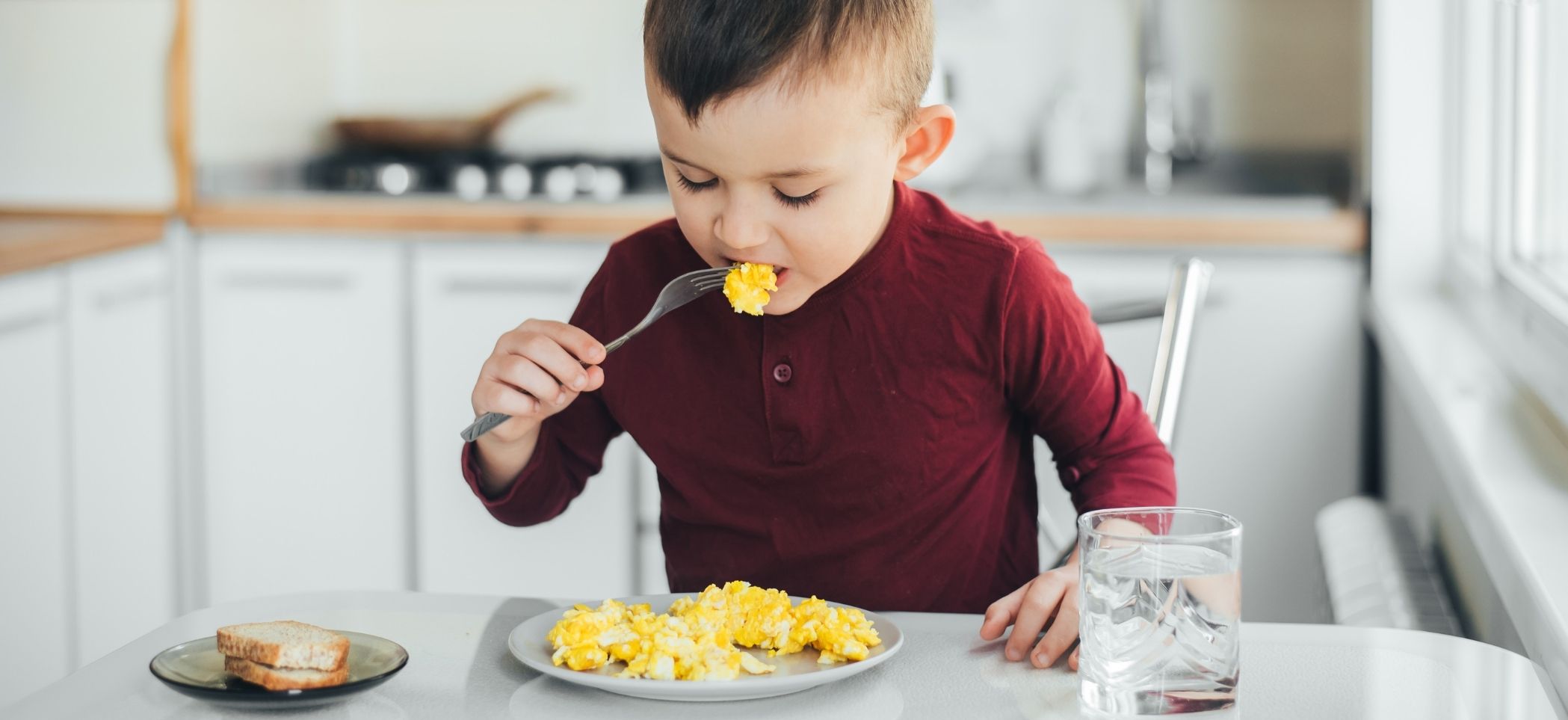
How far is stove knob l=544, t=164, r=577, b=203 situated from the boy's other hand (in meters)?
1.82

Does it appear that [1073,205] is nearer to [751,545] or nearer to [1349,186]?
[1349,186]

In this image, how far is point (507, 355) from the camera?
93 cm

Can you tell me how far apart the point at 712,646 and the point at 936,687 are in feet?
0.36

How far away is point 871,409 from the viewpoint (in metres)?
1.14

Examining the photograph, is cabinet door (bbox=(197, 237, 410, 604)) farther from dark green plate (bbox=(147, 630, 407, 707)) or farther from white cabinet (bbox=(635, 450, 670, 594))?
dark green plate (bbox=(147, 630, 407, 707))

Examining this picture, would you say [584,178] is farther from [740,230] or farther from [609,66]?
[740,230]

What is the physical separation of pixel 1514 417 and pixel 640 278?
0.72 metres

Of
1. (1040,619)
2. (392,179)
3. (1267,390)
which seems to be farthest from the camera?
A: (392,179)

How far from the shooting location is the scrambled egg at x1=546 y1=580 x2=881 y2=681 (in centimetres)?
73

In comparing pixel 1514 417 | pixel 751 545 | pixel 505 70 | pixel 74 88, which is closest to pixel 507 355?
pixel 751 545

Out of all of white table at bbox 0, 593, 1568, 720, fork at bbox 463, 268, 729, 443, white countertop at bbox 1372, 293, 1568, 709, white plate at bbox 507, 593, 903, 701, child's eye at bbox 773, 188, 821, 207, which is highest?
child's eye at bbox 773, 188, 821, 207

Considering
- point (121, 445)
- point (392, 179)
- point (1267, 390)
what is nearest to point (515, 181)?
point (392, 179)

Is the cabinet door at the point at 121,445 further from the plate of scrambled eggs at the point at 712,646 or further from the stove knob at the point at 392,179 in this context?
the plate of scrambled eggs at the point at 712,646

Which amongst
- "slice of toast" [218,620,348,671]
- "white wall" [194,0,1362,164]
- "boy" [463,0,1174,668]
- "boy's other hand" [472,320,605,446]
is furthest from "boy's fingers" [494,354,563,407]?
"white wall" [194,0,1362,164]
